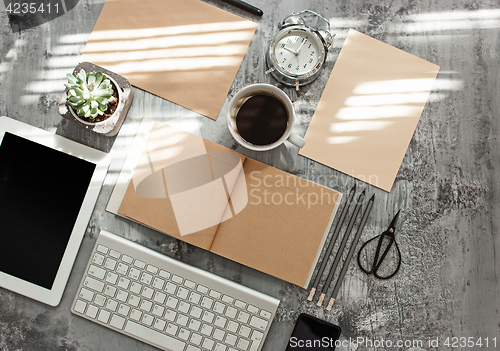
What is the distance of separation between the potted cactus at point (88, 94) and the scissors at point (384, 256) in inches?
27.7

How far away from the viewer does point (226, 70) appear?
82 cm

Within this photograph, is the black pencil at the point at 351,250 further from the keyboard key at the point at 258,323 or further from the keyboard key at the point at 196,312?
the keyboard key at the point at 196,312

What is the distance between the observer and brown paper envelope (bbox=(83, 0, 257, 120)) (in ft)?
2.66

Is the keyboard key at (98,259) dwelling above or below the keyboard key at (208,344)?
above

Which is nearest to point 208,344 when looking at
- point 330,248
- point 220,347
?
point 220,347

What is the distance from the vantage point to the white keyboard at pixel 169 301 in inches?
29.8

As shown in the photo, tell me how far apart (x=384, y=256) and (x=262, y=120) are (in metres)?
0.46

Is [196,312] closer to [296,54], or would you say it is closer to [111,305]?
[111,305]

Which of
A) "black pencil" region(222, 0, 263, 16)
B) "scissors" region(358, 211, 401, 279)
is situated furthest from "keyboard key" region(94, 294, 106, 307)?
"black pencil" region(222, 0, 263, 16)

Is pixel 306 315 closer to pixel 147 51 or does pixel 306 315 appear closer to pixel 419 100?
pixel 419 100

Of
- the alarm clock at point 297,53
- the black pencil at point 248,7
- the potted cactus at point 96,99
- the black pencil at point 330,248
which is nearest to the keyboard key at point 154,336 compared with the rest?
the black pencil at point 330,248

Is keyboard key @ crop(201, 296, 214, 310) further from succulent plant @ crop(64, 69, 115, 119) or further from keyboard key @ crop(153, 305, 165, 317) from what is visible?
succulent plant @ crop(64, 69, 115, 119)

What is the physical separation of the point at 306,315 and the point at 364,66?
2.10ft

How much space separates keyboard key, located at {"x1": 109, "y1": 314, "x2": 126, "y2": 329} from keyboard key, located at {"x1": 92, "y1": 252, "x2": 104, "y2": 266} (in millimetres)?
129
